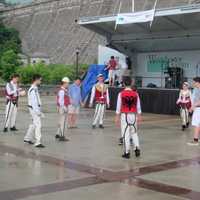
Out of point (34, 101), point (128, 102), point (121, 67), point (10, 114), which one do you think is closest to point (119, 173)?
point (128, 102)

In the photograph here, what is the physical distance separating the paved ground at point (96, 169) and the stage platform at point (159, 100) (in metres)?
9.46

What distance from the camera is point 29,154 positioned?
1267cm

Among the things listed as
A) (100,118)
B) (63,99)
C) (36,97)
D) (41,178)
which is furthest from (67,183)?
(100,118)

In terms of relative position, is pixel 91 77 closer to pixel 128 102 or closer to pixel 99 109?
pixel 99 109

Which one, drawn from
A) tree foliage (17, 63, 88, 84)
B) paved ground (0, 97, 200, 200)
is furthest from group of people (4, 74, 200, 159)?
tree foliage (17, 63, 88, 84)

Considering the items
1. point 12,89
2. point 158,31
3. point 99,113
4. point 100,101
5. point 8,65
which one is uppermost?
point 158,31

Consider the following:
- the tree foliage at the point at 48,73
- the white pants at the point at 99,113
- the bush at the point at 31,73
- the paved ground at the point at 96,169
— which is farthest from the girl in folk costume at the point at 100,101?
the bush at the point at 31,73

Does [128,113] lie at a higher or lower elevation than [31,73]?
lower

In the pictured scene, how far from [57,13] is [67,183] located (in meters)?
80.8

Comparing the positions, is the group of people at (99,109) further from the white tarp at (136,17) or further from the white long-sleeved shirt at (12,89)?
the white tarp at (136,17)

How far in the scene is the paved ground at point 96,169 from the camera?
349 inches

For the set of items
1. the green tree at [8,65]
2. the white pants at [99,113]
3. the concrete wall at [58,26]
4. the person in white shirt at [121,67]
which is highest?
the concrete wall at [58,26]

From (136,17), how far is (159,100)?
14.8 feet

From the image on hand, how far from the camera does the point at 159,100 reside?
27047 millimetres
